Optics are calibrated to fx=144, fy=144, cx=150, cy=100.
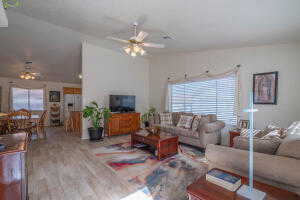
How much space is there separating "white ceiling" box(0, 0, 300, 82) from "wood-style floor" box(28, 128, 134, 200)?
10.0ft

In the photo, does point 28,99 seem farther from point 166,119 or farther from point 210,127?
point 210,127

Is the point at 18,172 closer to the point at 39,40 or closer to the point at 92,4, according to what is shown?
the point at 92,4

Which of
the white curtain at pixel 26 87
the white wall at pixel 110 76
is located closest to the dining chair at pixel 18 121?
the white wall at pixel 110 76

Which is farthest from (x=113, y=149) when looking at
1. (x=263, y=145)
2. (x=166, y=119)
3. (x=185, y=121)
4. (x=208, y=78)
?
(x=208, y=78)

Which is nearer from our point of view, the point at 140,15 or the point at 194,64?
the point at 140,15

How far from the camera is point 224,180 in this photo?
1.16 m

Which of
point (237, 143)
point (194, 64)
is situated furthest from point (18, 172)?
point (194, 64)

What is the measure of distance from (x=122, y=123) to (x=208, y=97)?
3.10m

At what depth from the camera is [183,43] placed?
4.12 m

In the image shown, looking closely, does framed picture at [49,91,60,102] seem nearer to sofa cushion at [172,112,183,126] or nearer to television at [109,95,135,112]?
television at [109,95,135,112]

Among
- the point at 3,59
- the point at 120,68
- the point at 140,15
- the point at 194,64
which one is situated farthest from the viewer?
the point at 120,68

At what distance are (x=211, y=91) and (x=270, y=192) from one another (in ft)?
12.4

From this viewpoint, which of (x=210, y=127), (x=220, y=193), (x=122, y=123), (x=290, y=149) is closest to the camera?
(x=220, y=193)

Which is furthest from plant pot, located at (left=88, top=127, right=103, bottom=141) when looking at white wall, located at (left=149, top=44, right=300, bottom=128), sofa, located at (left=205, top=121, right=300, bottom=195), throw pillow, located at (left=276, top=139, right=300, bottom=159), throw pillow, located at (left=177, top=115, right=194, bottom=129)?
throw pillow, located at (left=276, top=139, right=300, bottom=159)
